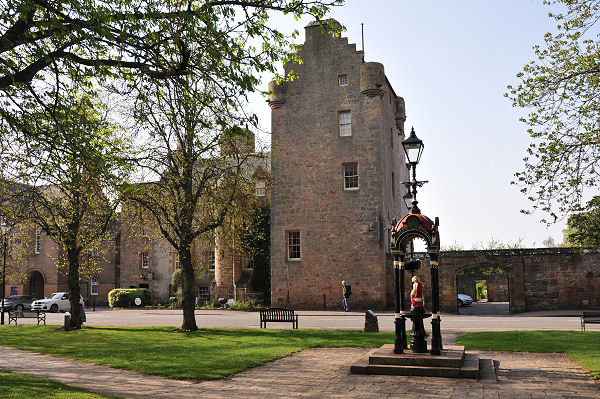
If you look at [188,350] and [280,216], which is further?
[280,216]

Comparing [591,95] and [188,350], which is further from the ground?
[591,95]

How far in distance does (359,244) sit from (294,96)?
1094 centimetres

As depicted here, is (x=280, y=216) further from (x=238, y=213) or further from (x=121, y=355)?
(x=121, y=355)

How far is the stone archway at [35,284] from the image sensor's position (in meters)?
53.9

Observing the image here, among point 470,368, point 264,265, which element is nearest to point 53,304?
point 264,265

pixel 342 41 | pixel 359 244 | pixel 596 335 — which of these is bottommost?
pixel 596 335

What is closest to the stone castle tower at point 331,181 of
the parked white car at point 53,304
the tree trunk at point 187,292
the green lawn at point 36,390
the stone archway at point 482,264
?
the stone archway at point 482,264

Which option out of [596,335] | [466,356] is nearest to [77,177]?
[466,356]

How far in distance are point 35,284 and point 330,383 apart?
53.6 m

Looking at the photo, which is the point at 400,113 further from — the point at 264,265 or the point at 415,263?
the point at 415,263

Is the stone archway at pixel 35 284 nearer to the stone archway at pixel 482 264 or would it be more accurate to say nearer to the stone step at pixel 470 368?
the stone archway at pixel 482 264

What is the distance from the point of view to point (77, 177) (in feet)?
37.0

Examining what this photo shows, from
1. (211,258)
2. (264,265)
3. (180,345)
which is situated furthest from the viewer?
(211,258)

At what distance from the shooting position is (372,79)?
32.9 m
